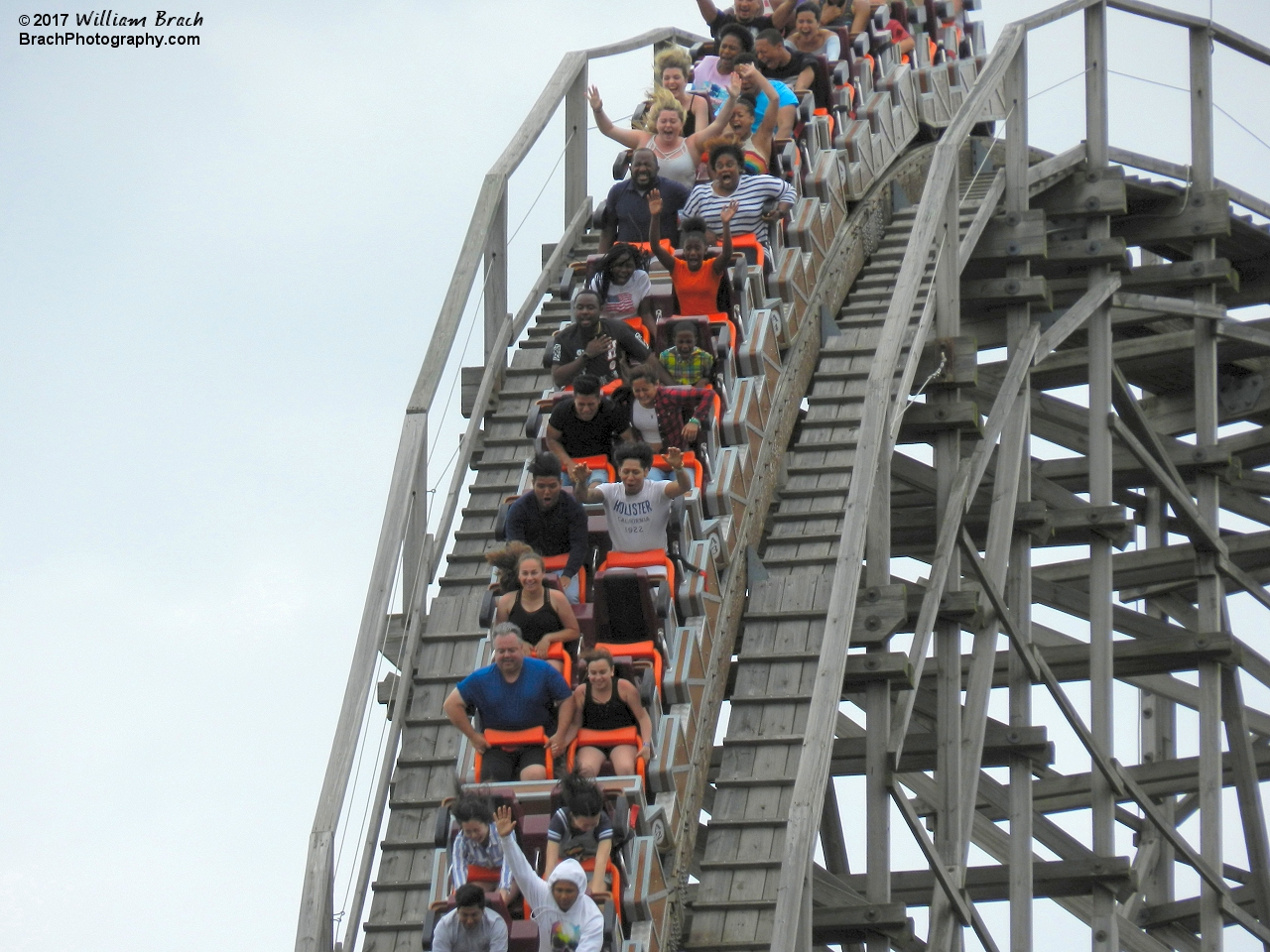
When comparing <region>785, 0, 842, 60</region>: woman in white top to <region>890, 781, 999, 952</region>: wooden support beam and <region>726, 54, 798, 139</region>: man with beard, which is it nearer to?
<region>726, 54, 798, 139</region>: man with beard

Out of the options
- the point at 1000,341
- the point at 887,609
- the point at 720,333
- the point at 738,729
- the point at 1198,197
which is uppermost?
the point at 1198,197

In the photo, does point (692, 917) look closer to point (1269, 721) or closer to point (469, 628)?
point (469, 628)

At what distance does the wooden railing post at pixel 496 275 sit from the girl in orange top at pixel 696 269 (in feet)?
3.99

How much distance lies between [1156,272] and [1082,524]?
8.25 feet

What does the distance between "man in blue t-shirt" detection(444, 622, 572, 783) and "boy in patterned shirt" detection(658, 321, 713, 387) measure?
2192 mm

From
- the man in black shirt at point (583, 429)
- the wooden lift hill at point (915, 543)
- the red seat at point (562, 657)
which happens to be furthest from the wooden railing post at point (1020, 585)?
the red seat at point (562, 657)

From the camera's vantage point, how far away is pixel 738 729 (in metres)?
10.9

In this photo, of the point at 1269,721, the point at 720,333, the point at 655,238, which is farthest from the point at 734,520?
the point at 1269,721

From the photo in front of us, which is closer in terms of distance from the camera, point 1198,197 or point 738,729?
point 738,729

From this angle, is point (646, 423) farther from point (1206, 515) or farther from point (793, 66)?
point (1206, 515)

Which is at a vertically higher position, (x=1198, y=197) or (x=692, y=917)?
(x=1198, y=197)

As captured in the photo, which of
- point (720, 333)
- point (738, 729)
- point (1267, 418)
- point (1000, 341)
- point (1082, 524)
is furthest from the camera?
point (1267, 418)

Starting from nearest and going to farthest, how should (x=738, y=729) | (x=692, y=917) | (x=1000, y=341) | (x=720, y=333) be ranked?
(x=692, y=917), (x=738, y=729), (x=720, y=333), (x=1000, y=341)

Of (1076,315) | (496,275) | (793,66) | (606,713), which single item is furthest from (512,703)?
(1076,315)
